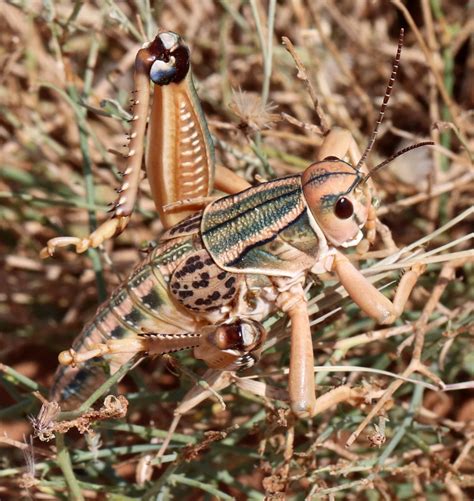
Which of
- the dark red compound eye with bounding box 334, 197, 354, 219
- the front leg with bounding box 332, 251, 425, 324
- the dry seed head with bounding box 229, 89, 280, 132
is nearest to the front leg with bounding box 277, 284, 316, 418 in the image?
the front leg with bounding box 332, 251, 425, 324

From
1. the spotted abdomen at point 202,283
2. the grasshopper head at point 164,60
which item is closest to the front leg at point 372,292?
the spotted abdomen at point 202,283

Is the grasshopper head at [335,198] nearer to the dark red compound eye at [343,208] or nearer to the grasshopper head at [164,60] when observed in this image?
the dark red compound eye at [343,208]

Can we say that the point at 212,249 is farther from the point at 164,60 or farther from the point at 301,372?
the point at 164,60

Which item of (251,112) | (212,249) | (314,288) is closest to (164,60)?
(251,112)

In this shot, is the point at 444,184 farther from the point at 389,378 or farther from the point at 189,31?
the point at 189,31

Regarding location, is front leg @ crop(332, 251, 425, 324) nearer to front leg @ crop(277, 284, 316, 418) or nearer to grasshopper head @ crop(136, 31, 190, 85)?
front leg @ crop(277, 284, 316, 418)

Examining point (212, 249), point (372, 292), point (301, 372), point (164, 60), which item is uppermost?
point (164, 60)
